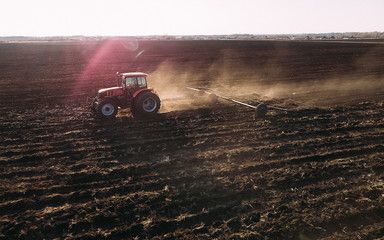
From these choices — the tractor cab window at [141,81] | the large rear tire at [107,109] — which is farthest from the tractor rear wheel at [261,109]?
the large rear tire at [107,109]

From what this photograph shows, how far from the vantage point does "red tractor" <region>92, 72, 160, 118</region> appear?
33.7 ft

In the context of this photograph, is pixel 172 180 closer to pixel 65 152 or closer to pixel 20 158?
pixel 65 152

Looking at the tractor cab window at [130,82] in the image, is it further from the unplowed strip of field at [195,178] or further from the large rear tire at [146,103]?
the unplowed strip of field at [195,178]

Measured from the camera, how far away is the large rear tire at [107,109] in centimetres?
1017

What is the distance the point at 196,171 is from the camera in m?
6.67

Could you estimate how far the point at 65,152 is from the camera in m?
7.81

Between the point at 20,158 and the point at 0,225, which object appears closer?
the point at 0,225

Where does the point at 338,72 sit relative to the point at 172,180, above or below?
above

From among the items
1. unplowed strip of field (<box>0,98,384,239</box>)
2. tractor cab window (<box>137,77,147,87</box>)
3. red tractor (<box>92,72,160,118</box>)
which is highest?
tractor cab window (<box>137,77,147,87</box>)

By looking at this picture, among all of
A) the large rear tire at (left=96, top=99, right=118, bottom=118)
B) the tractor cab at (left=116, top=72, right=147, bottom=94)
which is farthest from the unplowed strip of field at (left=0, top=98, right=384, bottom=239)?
the tractor cab at (left=116, top=72, right=147, bottom=94)

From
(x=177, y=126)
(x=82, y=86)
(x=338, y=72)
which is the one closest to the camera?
(x=177, y=126)

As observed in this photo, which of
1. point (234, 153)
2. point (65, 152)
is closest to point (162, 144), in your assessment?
point (234, 153)

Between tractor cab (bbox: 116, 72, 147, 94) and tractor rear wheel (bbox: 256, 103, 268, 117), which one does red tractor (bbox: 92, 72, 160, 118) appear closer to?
tractor cab (bbox: 116, 72, 147, 94)

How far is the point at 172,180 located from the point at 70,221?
2.35 metres
